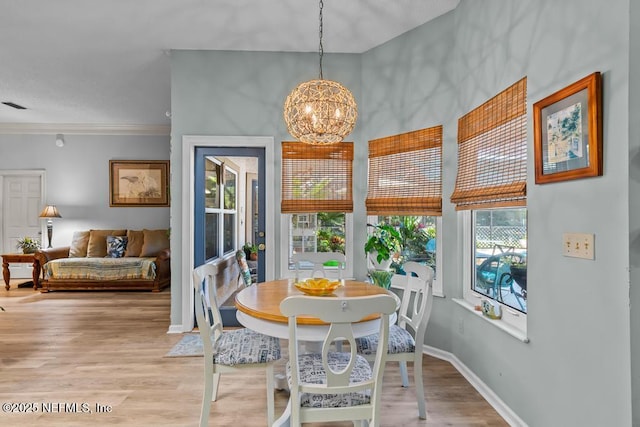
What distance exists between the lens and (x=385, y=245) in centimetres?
324

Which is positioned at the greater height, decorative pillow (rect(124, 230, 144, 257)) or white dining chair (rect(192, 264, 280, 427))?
decorative pillow (rect(124, 230, 144, 257))

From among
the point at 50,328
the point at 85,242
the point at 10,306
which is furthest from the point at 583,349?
the point at 85,242

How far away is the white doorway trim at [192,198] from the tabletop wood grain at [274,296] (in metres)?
1.14

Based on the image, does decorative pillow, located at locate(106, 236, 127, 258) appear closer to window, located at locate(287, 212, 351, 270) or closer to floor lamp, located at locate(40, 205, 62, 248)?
floor lamp, located at locate(40, 205, 62, 248)

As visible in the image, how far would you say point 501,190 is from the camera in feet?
7.59

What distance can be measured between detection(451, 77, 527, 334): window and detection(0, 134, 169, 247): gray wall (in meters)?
5.60

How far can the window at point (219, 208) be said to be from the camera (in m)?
3.96

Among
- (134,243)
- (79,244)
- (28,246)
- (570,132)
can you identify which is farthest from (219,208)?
(28,246)

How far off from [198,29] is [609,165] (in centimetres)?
330

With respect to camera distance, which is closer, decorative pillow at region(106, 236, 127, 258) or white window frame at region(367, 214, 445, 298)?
white window frame at region(367, 214, 445, 298)

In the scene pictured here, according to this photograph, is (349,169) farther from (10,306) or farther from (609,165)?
(10,306)

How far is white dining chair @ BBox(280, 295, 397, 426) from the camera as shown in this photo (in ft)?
5.13

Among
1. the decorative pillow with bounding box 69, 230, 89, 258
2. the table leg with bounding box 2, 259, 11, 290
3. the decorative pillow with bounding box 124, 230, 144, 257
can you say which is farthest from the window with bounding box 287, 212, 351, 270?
the table leg with bounding box 2, 259, 11, 290

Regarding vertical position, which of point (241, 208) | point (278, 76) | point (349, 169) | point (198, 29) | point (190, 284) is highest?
point (198, 29)
